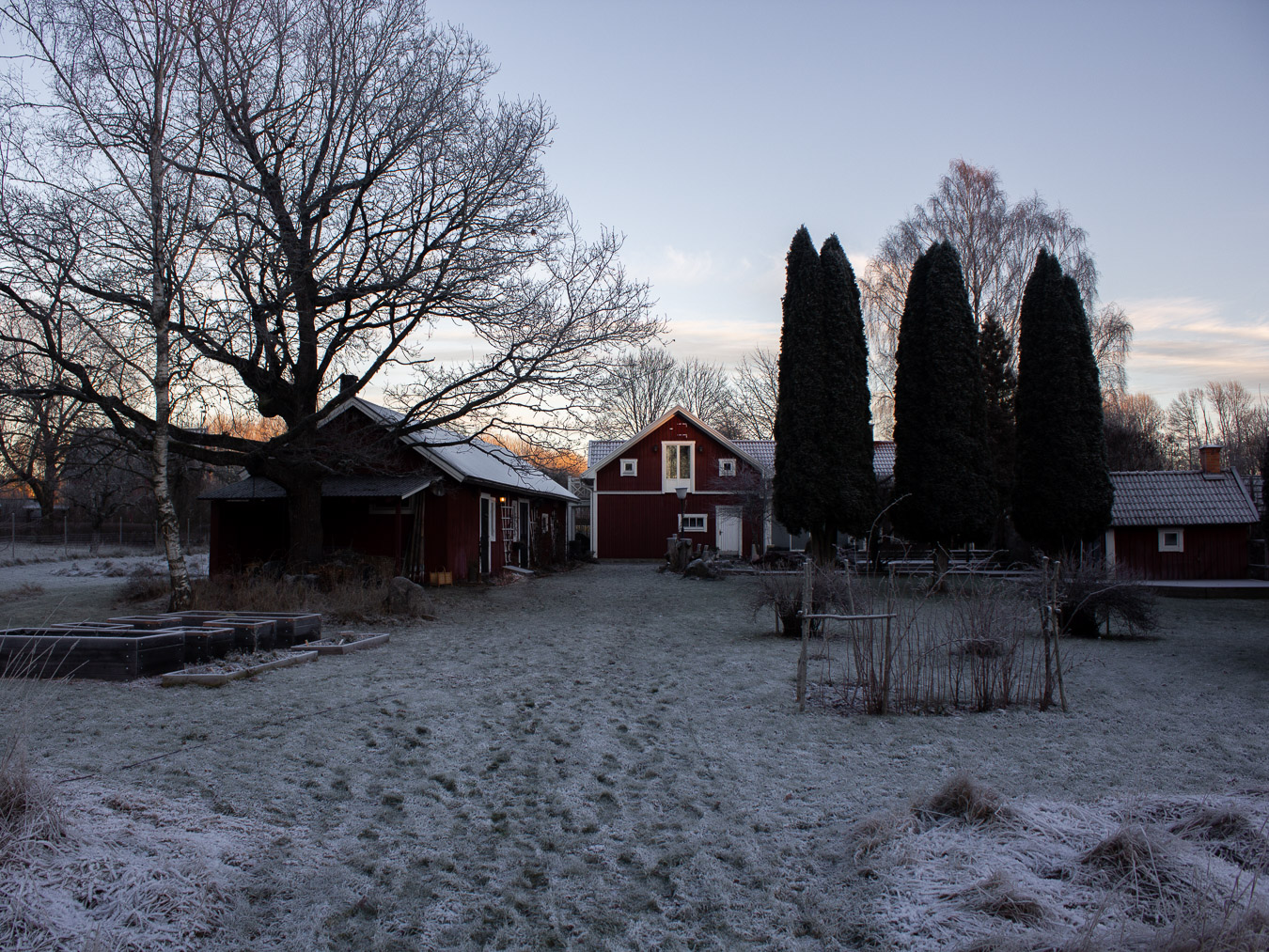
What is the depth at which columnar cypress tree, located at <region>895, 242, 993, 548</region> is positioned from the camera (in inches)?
717

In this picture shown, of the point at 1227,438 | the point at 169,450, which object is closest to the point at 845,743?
the point at 169,450

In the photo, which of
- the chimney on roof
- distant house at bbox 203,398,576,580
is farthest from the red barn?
the chimney on roof

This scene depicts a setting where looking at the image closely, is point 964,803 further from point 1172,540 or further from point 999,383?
point 999,383

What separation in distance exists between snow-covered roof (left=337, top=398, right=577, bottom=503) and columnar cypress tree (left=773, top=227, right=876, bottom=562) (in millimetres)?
6688

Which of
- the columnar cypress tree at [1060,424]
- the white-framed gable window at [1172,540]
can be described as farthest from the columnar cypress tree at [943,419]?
the white-framed gable window at [1172,540]

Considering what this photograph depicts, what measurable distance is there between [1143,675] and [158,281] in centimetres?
1287

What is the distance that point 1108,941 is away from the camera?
2.38 m

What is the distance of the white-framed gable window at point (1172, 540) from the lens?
19.5 meters

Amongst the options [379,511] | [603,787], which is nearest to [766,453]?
[379,511]

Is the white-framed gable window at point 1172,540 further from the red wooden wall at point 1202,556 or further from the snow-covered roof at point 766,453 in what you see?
the snow-covered roof at point 766,453

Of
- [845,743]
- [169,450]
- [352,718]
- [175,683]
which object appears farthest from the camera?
[169,450]

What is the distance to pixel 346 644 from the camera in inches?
352

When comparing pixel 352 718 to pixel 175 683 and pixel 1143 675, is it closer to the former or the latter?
pixel 175 683

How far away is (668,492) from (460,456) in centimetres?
1131
